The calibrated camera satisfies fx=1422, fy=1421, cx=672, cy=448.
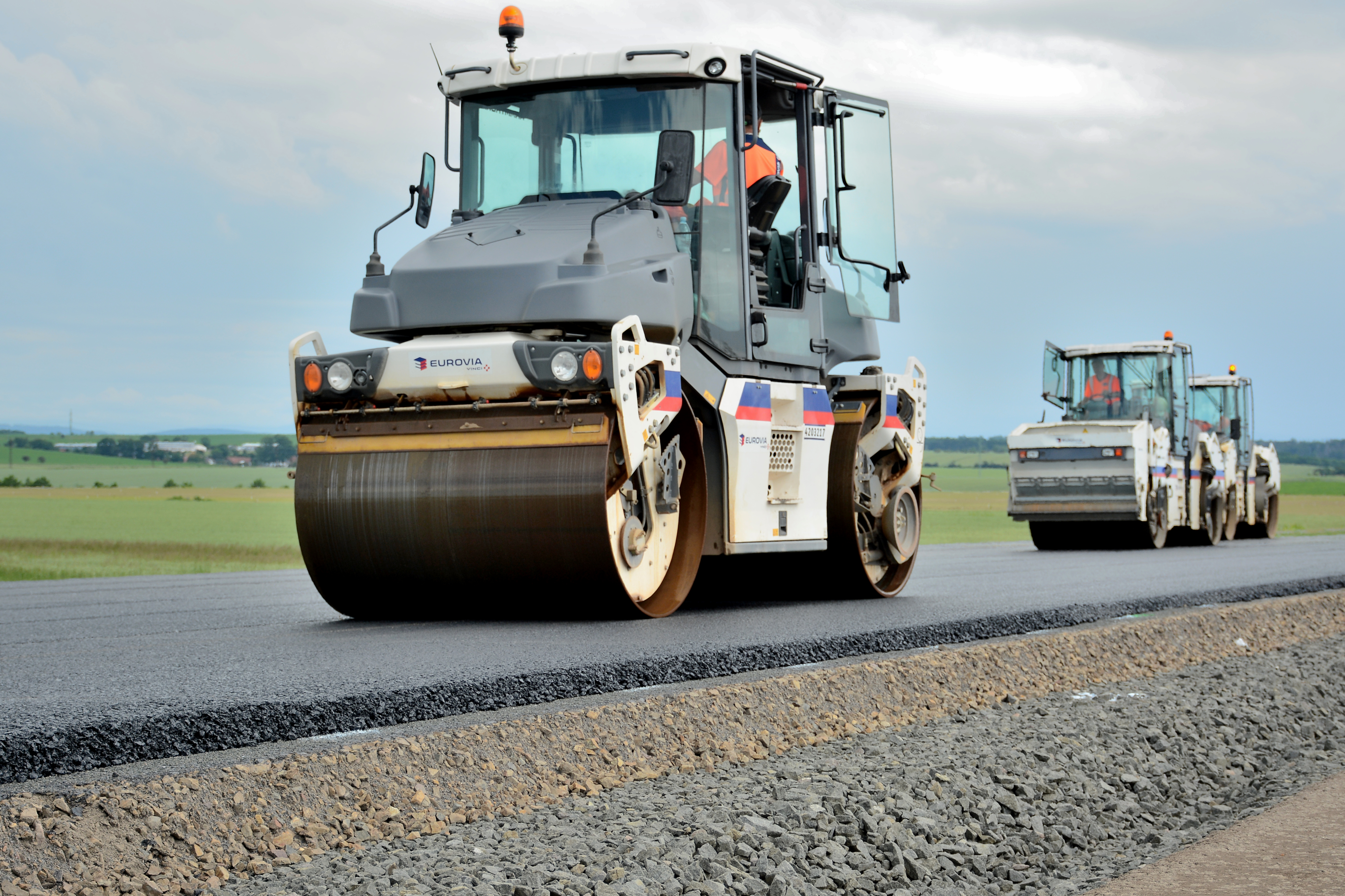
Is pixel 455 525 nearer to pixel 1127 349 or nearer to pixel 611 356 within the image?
pixel 611 356

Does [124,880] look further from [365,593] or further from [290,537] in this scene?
[290,537]

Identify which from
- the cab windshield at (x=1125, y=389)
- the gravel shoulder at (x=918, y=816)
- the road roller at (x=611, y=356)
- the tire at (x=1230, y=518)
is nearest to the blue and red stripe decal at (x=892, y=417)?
the road roller at (x=611, y=356)

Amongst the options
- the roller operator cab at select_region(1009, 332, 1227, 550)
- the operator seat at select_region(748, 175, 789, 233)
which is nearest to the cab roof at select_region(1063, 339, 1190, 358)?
the roller operator cab at select_region(1009, 332, 1227, 550)

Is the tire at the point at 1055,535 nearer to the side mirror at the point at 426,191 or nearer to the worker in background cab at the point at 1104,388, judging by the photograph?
the worker in background cab at the point at 1104,388

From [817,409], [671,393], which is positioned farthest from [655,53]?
[817,409]

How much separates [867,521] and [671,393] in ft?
8.69

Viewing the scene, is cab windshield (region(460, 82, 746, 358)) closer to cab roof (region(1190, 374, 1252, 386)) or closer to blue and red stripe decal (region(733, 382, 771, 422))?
blue and red stripe decal (region(733, 382, 771, 422))

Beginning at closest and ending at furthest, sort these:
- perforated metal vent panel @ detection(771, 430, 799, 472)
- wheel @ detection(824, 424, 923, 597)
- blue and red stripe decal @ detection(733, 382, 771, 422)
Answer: blue and red stripe decal @ detection(733, 382, 771, 422)
perforated metal vent panel @ detection(771, 430, 799, 472)
wheel @ detection(824, 424, 923, 597)

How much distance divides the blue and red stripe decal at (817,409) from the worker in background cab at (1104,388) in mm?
11831

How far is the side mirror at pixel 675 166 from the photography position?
7145 mm

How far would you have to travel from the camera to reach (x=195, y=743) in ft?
13.2

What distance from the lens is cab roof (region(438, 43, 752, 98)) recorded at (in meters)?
7.52

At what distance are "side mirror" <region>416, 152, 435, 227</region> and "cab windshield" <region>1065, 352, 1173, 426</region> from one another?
1352 cm

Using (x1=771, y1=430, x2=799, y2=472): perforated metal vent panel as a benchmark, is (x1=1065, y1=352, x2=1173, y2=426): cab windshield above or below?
above
